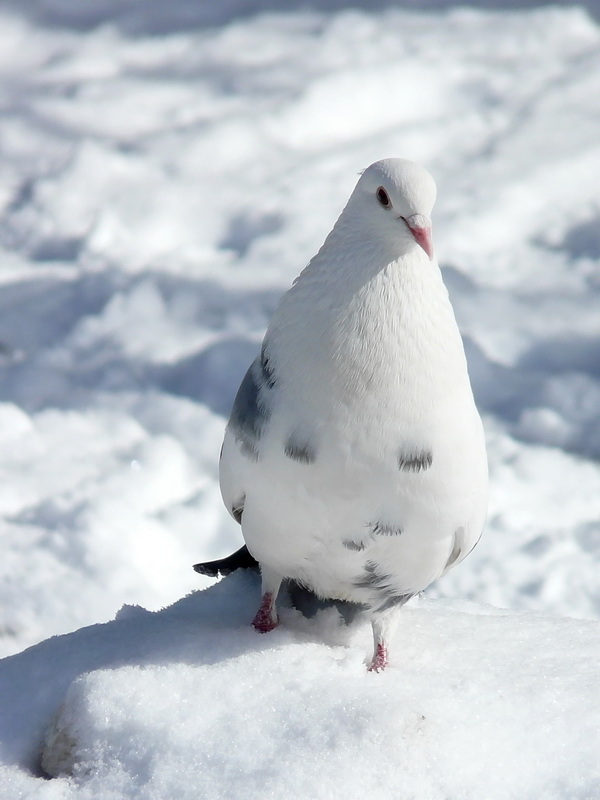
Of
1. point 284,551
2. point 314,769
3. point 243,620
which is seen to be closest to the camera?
point 314,769

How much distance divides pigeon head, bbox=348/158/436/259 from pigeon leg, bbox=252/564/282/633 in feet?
2.18

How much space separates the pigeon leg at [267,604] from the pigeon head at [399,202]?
66 centimetres

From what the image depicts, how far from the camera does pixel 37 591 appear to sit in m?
2.56

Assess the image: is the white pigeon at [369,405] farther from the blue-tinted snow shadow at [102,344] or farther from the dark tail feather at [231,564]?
the blue-tinted snow shadow at [102,344]

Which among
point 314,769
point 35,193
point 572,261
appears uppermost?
point 314,769

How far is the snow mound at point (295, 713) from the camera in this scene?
1.43 m

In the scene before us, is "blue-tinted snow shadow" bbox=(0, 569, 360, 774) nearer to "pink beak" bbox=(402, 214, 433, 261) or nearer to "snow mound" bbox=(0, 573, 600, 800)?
"snow mound" bbox=(0, 573, 600, 800)

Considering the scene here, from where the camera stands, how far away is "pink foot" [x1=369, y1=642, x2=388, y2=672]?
172 centimetres

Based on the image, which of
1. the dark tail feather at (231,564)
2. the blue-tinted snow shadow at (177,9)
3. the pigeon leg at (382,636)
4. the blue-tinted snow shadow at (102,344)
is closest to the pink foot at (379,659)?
the pigeon leg at (382,636)

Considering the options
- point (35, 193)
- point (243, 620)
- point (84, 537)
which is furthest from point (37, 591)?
point (35, 193)

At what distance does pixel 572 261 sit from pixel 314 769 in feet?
10.1

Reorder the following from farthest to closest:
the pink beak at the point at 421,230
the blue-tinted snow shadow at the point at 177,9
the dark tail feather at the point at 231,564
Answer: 1. the blue-tinted snow shadow at the point at 177,9
2. the dark tail feather at the point at 231,564
3. the pink beak at the point at 421,230

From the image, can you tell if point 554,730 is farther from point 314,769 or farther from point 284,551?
point 284,551

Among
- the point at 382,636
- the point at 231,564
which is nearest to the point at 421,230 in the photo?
the point at 382,636
